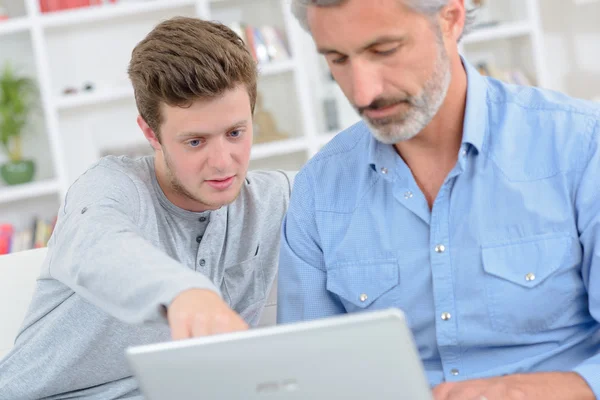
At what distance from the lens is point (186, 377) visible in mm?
1017

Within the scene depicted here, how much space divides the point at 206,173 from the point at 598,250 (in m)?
0.88

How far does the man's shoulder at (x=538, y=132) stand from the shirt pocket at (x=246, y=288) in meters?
0.73

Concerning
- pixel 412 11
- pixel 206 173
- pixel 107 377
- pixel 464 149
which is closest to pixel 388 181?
pixel 464 149

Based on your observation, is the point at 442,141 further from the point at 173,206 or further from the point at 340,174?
the point at 173,206

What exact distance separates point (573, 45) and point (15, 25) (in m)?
3.00

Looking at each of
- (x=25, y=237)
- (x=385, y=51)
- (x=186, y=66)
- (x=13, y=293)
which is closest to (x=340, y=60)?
(x=385, y=51)

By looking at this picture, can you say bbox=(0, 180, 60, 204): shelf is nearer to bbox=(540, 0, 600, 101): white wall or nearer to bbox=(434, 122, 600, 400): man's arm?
bbox=(540, 0, 600, 101): white wall

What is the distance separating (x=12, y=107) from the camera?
4.29 metres

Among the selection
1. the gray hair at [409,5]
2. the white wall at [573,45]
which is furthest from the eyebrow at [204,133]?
the white wall at [573,45]

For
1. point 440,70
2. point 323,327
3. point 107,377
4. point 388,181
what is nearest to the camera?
point 323,327

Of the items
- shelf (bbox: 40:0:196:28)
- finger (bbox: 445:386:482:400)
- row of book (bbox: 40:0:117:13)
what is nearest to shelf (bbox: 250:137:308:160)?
shelf (bbox: 40:0:196:28)

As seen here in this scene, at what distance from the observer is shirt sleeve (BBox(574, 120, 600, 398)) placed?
4.48 ft

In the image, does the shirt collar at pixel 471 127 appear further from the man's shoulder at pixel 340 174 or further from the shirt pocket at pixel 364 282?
the shirt pocket at pixel 364 282

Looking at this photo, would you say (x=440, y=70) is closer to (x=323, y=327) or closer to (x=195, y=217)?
(x=323, y=327)
